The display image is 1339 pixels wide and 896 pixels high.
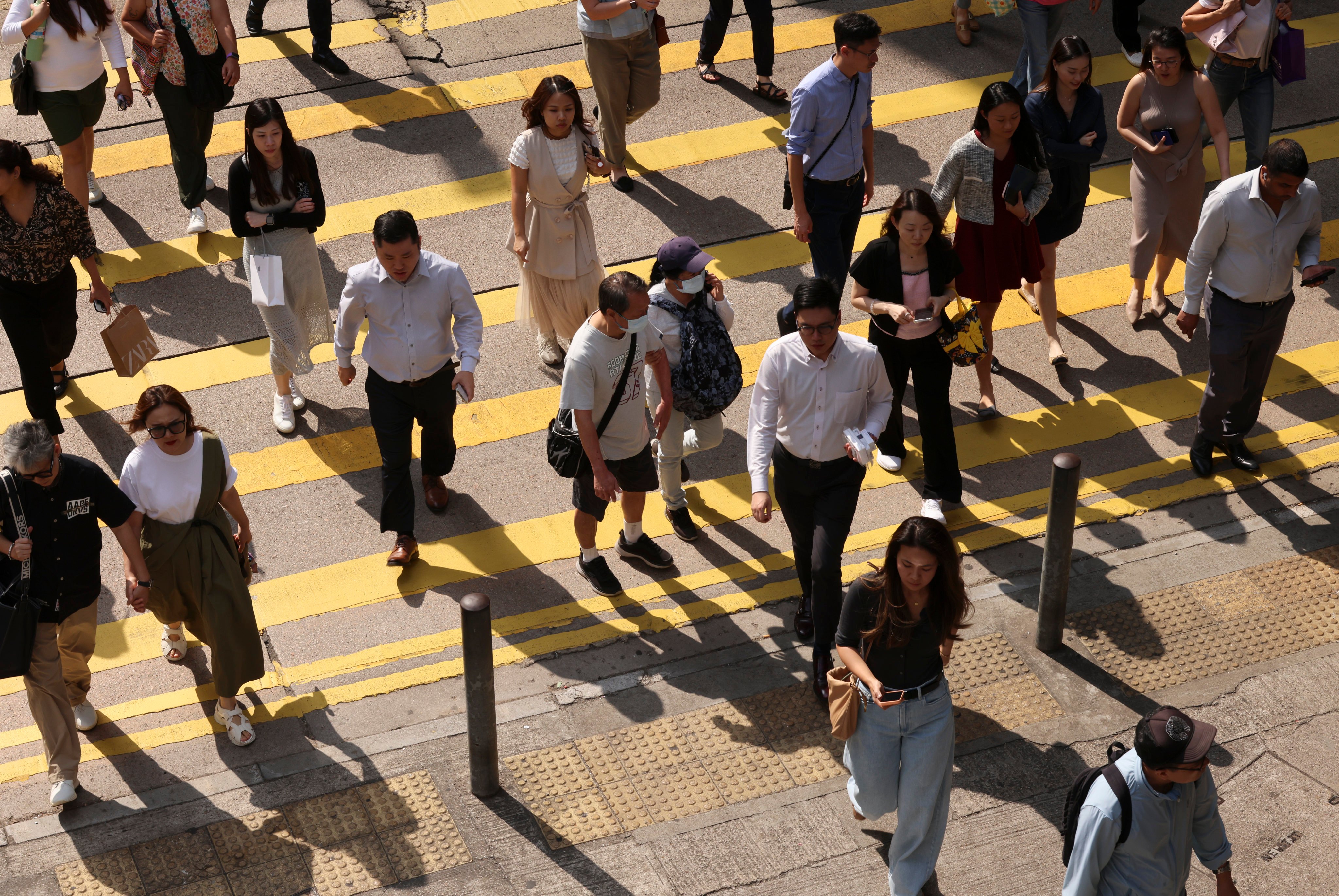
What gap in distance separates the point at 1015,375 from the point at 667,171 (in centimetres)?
334

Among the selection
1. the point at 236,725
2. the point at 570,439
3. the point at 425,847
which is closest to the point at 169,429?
the point at 236,725

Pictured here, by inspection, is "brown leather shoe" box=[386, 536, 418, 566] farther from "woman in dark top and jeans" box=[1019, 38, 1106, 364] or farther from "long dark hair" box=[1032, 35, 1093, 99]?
"long dark hair" box=[1032, 35, 1093, 99]

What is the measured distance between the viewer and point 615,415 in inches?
285

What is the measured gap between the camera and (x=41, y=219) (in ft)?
25.1

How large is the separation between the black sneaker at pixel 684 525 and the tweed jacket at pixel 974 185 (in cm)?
223

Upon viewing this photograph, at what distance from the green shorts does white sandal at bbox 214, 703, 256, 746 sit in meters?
4.75

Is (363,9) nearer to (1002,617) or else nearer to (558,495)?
(558,495)

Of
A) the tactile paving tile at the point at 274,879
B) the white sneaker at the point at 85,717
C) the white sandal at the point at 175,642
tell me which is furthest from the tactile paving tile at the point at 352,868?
the white sandal at the point at 175,642

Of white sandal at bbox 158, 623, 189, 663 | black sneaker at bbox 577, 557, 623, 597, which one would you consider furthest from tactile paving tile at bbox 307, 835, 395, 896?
black sneaker at bbox 577, 557, 623, 597

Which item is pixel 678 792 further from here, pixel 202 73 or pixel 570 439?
pixel 202 73

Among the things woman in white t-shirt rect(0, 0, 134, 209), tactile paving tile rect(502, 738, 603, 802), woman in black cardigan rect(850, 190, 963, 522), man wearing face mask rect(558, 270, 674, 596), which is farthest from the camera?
woman in white t-shirt rect(0, 0, 134, 209)

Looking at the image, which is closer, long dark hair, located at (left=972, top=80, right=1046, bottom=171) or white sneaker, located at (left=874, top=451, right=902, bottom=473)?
long dark hair, located at (left=972, top=80, right=1046, bottom=171)

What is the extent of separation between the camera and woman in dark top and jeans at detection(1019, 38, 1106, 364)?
27.9 feet

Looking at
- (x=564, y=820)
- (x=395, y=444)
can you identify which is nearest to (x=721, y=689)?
(x=564, y=820)
